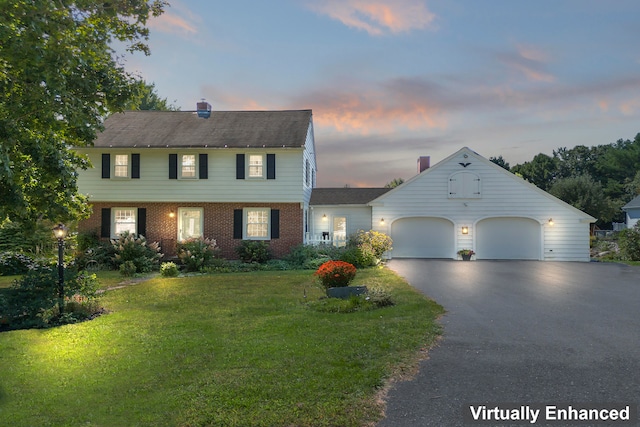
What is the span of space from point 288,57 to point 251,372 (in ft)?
46.1

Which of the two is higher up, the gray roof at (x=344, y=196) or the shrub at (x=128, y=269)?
the gray roof at (x=344, y=196)

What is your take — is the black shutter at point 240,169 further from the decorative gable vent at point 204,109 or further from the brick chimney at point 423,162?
the brick chimney at point 423,162

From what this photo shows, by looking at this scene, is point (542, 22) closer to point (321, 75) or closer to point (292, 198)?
point (321, 75)

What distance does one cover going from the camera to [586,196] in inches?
1412

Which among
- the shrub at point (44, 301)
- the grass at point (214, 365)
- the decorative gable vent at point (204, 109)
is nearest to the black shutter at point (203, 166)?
the decorative gable vent at point (204, 109)

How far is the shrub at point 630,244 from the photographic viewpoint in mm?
20077

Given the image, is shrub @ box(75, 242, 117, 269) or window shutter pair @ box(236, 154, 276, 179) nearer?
shrub @ box(75, 242, 117, 269)

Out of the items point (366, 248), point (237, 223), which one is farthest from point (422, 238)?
point (237, 223)

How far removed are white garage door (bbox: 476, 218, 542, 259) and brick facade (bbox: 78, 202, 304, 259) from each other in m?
9.51

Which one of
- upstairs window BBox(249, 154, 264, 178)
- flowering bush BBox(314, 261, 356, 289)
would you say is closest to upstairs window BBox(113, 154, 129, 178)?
upstairs window BBox(249, 154, 264, 178)

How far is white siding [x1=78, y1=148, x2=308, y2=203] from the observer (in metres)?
18.8

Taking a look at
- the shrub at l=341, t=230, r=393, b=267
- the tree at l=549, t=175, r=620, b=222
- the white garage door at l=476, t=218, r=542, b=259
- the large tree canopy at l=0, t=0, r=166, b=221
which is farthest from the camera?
the tree at l=549, t=175, r=620, b=222

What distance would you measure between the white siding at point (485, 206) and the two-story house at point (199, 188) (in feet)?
16.6

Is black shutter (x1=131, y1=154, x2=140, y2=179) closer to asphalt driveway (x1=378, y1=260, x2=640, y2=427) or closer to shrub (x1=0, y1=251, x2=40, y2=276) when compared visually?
shrub (x1=0, y1=251, x2=40, y2=276)
